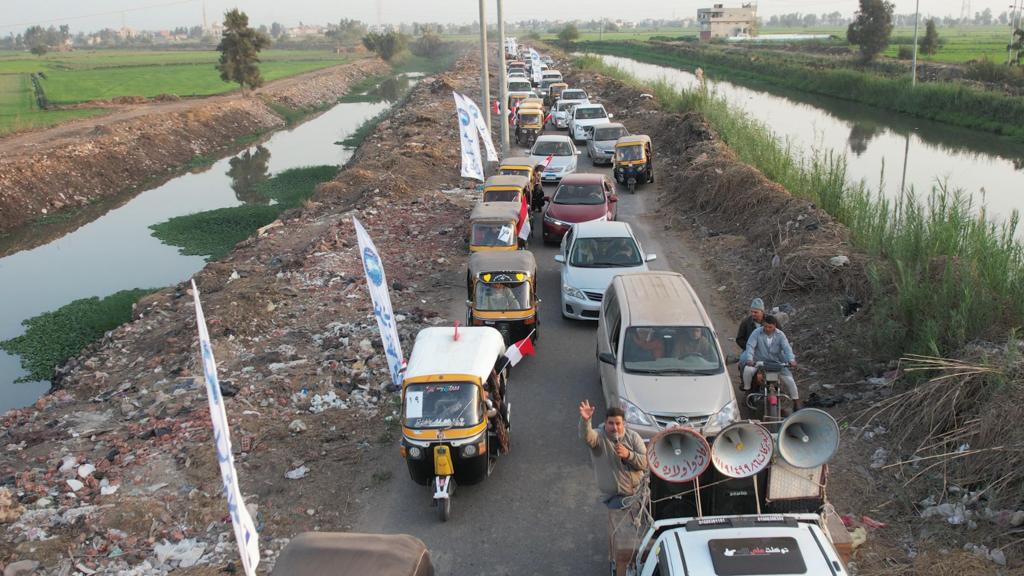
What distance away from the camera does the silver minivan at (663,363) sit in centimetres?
882

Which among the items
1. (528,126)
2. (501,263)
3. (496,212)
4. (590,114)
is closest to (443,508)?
(501,263)

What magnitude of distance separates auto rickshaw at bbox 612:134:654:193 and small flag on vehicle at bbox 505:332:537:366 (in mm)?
13184

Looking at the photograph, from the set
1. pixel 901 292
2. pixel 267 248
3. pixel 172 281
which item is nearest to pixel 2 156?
pixel 172 281

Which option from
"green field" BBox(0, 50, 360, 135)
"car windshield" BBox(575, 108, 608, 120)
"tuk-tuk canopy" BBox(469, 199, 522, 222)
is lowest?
"tuk-tuk canopy" BBox(469, 199, 522, 222)

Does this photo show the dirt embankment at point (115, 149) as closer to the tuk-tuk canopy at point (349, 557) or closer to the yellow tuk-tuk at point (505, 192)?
the yellow tuk-tuk at point (505, 192)

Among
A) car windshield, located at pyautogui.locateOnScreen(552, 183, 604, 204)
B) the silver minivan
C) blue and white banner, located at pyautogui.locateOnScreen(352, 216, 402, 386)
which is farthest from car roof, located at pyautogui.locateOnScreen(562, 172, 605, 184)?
blue and white banner, located at pyautogui.locateOnScreen(352, 216, 402, 386)

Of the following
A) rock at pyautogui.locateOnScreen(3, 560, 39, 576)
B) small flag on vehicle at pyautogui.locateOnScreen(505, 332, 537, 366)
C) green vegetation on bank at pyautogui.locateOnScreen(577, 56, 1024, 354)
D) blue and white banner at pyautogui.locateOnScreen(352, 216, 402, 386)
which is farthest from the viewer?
blue and white banner at pyautogui.locateOnScreen(352, 216, 402, 386)

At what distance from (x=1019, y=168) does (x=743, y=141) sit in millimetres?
14581

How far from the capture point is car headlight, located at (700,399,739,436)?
8695mm

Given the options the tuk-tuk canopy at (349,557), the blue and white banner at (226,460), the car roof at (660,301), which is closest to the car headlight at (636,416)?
the car roof at (660,301)

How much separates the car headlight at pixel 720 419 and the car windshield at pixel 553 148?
17.7 m

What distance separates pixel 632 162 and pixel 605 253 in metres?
11.2

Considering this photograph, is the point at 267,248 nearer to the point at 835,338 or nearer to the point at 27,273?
the point at 27,273

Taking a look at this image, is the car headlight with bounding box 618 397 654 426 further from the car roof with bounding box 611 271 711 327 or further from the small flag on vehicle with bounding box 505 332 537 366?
the small flag on vehicle with bounding box 505 332 537 366
